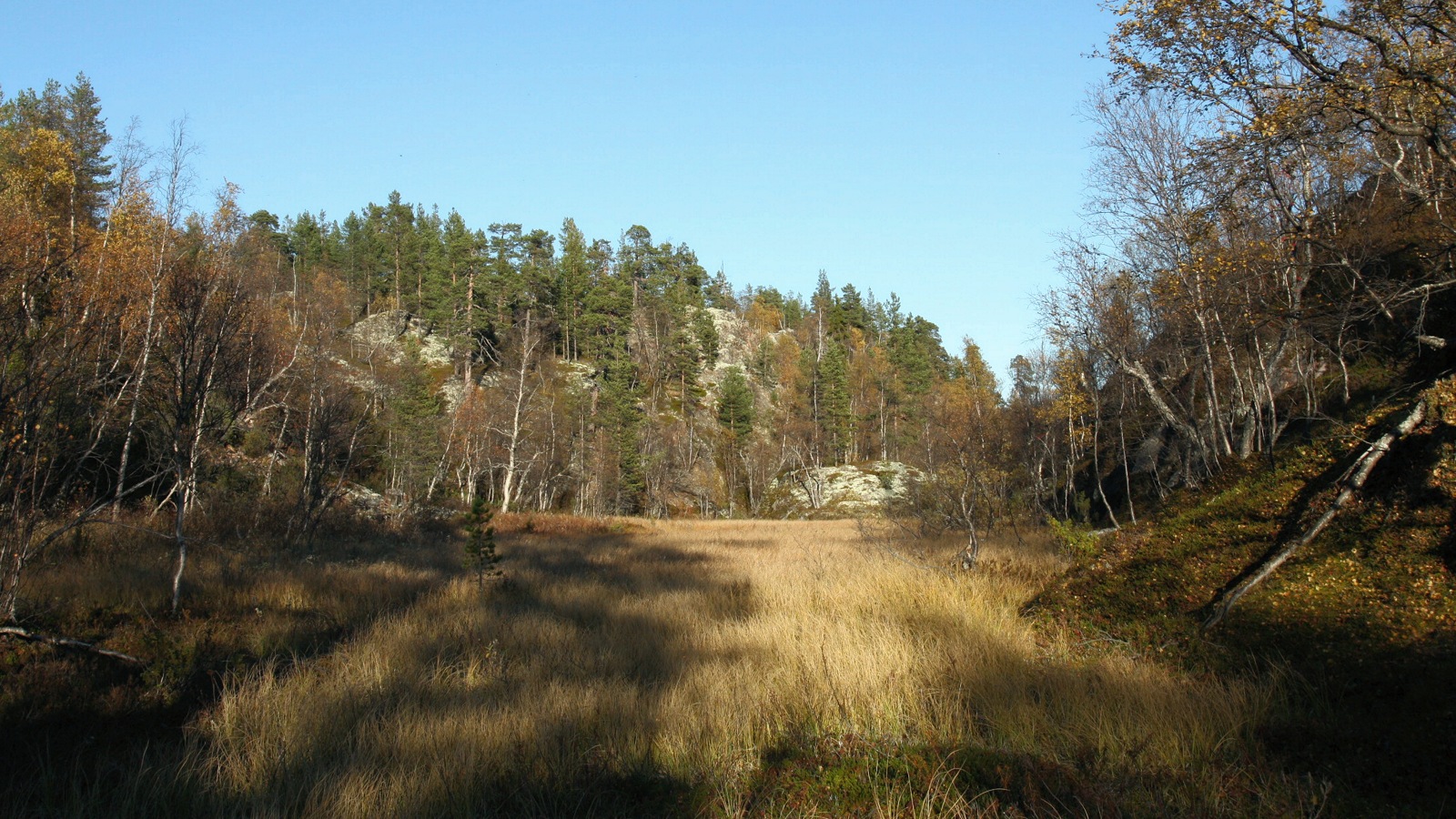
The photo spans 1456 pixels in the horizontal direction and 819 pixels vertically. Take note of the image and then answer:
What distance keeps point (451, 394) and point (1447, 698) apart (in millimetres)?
63136

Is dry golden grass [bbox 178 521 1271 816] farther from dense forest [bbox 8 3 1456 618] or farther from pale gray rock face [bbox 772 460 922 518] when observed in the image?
pale gray rock face [bbox 772 460 922 518]

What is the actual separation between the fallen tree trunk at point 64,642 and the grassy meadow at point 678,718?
0.17m

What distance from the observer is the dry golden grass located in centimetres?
407

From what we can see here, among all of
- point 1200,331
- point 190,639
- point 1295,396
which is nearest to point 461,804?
point 190,639

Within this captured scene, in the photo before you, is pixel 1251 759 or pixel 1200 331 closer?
pixel 1251 759

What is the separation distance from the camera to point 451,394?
200ft

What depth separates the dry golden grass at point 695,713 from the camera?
4066 millimetres

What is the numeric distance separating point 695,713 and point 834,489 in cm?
4971

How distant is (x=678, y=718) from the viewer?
5148 millimetres

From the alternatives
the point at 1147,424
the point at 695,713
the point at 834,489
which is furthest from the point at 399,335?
the point at 695,713

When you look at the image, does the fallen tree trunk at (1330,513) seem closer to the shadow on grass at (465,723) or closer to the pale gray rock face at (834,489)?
the shadow on grass at (465,723)

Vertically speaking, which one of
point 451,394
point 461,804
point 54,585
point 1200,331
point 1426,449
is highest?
point 451,394

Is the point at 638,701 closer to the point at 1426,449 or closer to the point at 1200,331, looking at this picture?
the point at 1426,449

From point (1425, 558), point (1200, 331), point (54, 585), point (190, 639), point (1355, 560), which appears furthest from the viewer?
point (1200, 331)
